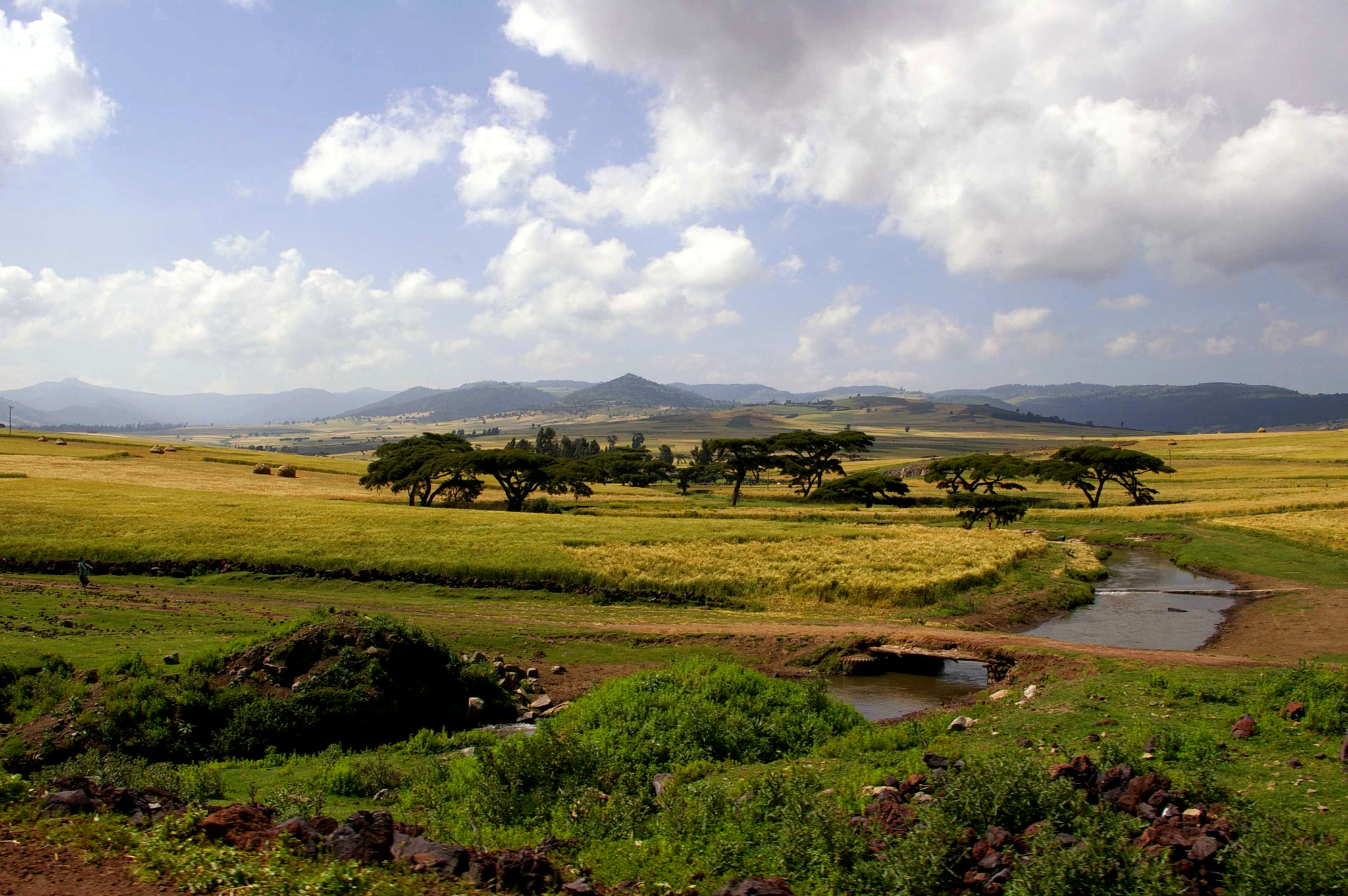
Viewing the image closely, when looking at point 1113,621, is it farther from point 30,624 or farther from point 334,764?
point 30,624

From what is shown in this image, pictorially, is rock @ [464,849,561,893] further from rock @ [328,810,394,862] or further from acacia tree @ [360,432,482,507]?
acacia tree @ [360,432,482,507]

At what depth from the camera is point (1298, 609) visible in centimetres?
2739

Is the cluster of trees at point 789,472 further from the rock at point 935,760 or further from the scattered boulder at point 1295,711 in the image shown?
the rock at point 935,760

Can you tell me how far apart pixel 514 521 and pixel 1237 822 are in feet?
131

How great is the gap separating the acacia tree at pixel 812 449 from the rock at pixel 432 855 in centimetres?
7214

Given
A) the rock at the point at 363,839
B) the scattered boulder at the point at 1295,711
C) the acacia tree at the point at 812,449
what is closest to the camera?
the rock at the point at 363,839

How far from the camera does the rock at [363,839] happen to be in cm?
837

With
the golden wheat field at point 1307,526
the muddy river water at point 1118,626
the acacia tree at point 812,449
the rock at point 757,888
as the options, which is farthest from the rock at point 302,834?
the acacia tree at point 812,449

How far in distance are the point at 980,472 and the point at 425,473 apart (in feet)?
183

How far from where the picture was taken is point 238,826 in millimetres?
8898

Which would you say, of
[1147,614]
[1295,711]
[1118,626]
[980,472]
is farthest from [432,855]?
[980,472]

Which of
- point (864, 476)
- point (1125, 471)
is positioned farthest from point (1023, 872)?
point (1125, 471)

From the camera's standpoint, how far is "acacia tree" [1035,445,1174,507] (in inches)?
2758

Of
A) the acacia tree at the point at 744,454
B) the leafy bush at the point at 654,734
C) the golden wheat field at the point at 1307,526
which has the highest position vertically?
the acacia tree at the point at 744,454
